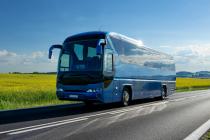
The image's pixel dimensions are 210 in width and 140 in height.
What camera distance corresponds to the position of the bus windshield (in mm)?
15625

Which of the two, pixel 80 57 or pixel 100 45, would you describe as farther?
pixel 80 57

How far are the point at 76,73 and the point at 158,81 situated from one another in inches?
375

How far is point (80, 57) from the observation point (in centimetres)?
1590

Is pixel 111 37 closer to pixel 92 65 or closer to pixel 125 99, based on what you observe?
pixel 92 65

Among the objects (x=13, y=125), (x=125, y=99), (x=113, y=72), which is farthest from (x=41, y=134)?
(x=125, y=99)

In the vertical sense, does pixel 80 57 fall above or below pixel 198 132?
above

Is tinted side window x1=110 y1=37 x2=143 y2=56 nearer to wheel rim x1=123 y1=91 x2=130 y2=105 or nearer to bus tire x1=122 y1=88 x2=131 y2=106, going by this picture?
bus tire x1=122 y1=88 x2=131 y2=106

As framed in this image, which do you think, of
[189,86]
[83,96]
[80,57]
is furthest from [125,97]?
[189,86]

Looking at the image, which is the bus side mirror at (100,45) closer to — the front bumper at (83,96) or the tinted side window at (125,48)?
the tinted side window at (125,48)

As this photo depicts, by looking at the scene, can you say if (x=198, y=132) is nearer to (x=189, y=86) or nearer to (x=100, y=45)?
(x=100, y=45)

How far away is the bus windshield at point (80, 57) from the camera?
1562cm

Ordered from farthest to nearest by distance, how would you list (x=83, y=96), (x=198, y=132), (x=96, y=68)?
(x=83, y=96) < (x=96, y=68) < (x=198, y=132)

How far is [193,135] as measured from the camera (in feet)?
29.3

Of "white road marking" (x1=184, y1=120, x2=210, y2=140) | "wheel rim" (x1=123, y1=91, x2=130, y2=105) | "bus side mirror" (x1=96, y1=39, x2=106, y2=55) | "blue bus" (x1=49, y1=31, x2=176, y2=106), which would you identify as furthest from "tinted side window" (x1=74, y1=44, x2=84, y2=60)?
"white road marking" (x1=184, y1=120, x2=210, y2=140)
